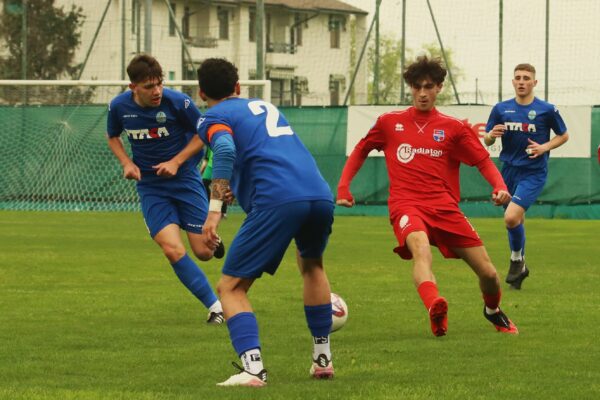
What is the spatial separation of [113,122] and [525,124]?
486 cm

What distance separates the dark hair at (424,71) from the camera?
9047mm

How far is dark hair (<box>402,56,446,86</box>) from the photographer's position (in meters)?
9.05

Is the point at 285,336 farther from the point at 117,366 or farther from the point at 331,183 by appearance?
the point at 331,183

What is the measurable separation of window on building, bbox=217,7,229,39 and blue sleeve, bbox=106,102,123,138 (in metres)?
40.7

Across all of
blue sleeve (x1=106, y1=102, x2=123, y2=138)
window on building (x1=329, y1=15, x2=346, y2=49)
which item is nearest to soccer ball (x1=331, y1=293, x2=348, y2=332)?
blue sleeve (x1=106, y1=102, x2=123, y2=138)

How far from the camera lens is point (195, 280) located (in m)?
10.1

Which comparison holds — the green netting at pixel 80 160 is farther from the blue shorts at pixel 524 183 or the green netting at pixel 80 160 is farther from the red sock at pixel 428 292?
the red sock at pixel 428 292

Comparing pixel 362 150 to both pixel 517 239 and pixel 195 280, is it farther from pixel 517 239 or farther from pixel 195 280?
pixel 517 239

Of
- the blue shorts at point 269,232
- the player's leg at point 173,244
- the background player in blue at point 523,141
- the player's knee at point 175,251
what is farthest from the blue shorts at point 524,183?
the blue shorts at point 269,232

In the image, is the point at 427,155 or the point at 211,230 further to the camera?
the point at 427,155

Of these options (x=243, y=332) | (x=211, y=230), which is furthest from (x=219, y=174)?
(x=243, y=332)

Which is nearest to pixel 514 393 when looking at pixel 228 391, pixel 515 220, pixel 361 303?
pixel 228 391

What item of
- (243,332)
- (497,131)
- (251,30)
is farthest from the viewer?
(251,30)

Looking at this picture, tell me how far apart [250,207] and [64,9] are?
2020 inches
